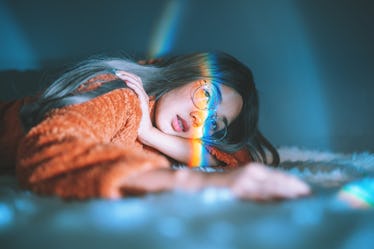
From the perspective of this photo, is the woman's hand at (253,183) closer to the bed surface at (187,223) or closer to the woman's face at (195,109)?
the bed surface at (187,223)

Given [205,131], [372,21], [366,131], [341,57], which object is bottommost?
[205,131]

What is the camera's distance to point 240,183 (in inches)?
17.0

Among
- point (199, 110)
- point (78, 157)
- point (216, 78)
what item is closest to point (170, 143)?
point (199, 110)

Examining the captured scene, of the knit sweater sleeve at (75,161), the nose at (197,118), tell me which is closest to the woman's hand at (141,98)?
the nose at (197,118)

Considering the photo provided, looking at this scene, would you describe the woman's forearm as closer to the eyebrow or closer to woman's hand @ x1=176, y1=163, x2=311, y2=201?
the eyebrow

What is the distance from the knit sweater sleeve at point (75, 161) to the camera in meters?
0.44

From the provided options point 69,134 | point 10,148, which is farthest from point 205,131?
point 69,134

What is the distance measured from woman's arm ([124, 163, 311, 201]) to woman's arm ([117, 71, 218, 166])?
0.53 m

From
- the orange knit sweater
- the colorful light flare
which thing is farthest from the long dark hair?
the orange knit sweater

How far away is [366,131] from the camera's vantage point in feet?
4.48

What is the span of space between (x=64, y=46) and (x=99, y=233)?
119 cm

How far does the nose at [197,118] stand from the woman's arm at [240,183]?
2.02ft

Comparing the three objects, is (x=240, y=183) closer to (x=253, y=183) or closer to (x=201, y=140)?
(x=253, y=183)

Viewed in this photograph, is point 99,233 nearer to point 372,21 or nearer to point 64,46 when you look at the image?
point 64,46
